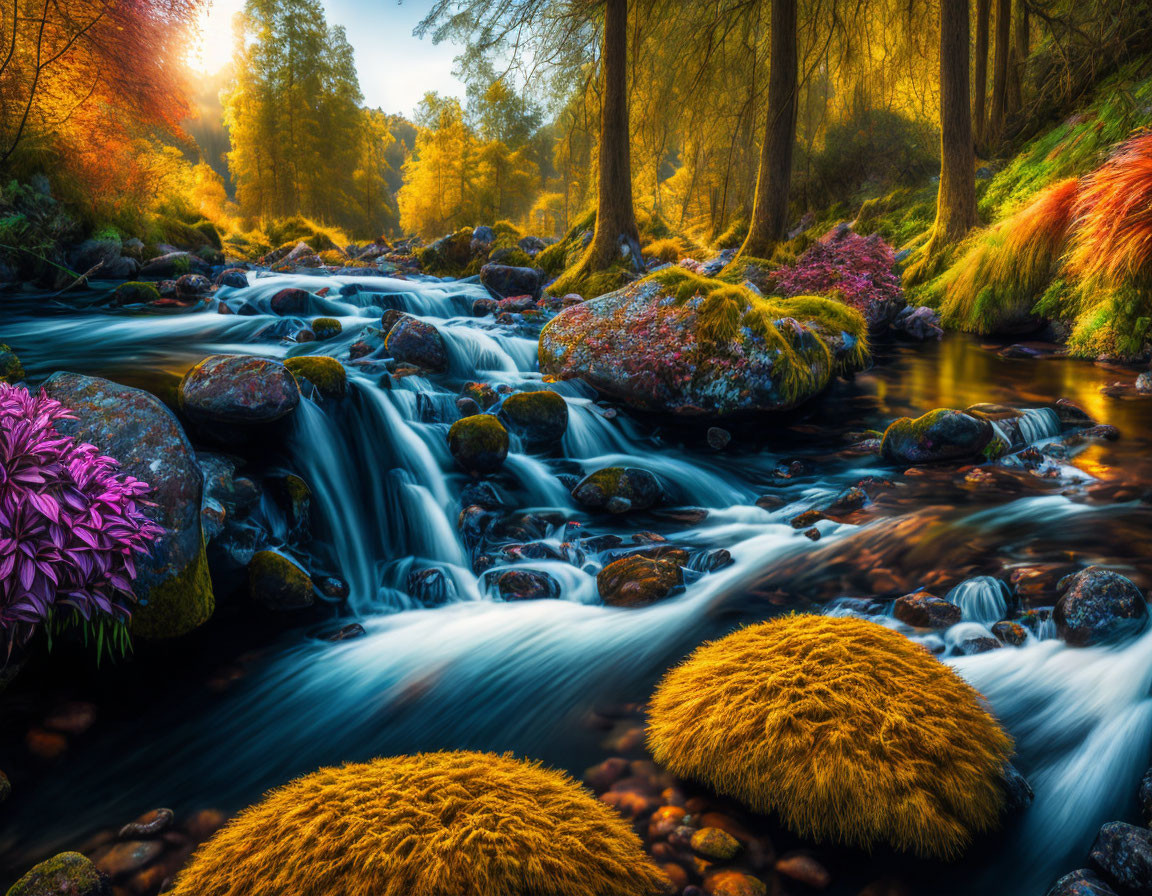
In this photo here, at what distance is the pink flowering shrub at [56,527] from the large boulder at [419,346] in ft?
15.0

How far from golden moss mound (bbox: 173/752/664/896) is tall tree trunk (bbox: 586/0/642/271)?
1111 centimetres

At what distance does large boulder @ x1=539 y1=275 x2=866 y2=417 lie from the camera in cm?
669

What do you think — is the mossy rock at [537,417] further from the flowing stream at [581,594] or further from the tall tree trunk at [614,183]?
the tall tree trunk at [614,183]

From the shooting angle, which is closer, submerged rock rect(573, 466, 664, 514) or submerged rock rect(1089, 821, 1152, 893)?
submerged rock rect(1089, 821, 1152, 893)

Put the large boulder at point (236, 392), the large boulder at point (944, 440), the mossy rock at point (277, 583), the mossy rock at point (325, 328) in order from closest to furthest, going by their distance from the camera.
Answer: the mossy rock at point (277, 583), the large boulder at point (236, 392), the large boulder at point (944, 440), the mossy rock at point (325, 328)

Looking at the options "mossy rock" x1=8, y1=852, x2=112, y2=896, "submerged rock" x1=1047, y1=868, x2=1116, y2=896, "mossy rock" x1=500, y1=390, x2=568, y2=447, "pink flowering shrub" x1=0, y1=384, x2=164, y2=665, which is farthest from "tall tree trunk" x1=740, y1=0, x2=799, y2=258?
"mossy rock" x1=8, y1=852, x2=112, y2=896

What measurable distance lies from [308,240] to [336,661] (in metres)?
21.5

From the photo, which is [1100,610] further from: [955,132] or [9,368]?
[955,132]

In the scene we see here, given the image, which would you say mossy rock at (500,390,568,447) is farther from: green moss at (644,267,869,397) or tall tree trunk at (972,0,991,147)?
tall tree trunk at (972,0,991,147)

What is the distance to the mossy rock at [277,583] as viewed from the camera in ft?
12.7

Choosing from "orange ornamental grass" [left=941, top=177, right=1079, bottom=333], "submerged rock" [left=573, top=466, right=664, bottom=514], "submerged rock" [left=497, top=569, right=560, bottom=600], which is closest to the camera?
"submerged rock" [left=497, top=569, right=560, bottom=600]

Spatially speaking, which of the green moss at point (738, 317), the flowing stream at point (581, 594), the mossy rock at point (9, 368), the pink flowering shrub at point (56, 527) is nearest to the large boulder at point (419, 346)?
the flowing stream at point (581, 594)

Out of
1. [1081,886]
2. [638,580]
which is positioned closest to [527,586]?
[638,580]

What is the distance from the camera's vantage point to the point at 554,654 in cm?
350
